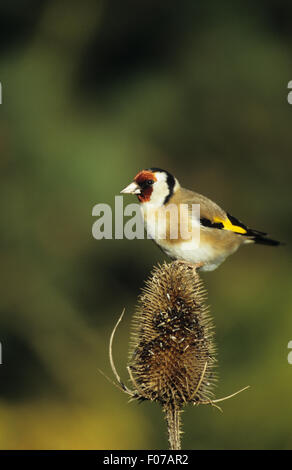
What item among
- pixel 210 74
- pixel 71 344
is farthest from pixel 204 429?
pixel 210 74

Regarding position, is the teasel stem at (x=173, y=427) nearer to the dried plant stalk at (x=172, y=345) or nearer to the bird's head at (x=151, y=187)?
the dried plant stalk at (x=172, y=345)

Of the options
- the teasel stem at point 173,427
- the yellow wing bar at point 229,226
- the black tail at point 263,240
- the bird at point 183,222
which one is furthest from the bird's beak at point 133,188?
the teasel stem at point 173,427

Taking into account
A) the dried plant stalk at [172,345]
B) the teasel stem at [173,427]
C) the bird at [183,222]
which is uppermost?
the bird at [183,222]

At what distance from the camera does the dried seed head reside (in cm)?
351

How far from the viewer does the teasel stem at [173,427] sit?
316cm

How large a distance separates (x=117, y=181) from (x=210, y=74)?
2540mm

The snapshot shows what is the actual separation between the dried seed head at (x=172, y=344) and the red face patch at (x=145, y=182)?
1134mm

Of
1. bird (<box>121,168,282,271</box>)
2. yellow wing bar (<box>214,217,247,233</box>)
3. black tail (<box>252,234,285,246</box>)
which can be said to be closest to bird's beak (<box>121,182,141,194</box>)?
bird (<box>121,168,282,271</box>)

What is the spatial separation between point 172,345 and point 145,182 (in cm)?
152

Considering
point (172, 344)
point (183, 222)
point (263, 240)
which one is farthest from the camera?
point (263, 240)

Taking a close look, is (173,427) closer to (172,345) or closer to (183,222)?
(172,345)

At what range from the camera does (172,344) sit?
358 centimetres

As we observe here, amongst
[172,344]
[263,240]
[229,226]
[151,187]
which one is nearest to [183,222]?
[151,187]

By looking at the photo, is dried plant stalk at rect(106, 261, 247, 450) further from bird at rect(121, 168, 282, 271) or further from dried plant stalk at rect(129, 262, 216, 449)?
bird at rect(121, 168, 282, 271)
